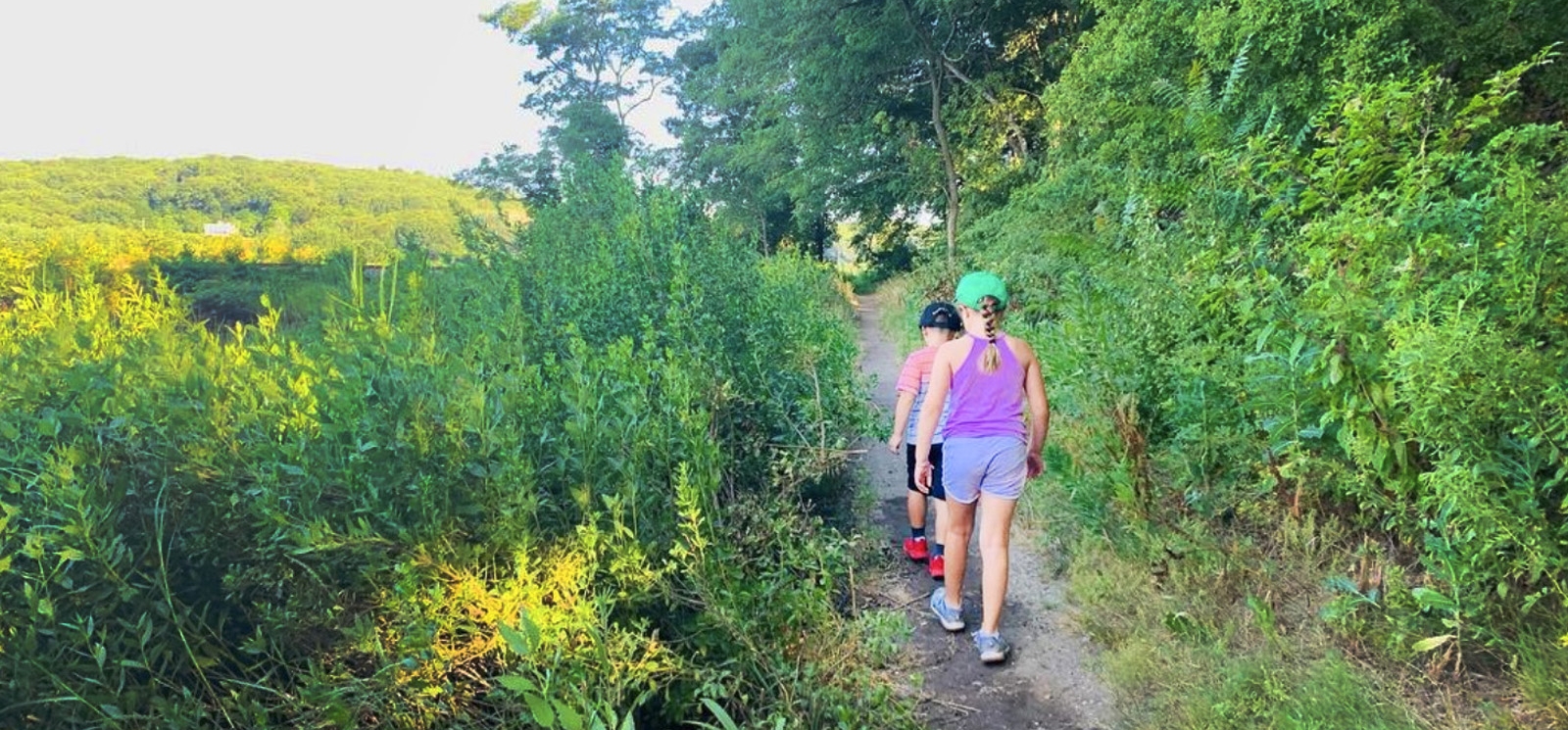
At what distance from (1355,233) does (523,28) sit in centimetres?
4521

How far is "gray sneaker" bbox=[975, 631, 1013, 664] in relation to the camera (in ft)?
11.0

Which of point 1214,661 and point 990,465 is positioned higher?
point 990,465

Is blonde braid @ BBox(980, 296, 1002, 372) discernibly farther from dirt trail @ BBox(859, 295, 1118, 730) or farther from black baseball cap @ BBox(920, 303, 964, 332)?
dirt trail @ BBox(859, 295, 1118, 730)

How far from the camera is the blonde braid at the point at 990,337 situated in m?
3.42

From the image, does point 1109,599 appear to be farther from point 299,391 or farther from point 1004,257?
point 1004,257

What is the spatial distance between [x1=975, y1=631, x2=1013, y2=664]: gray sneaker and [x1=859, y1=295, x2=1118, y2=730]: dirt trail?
0.04m

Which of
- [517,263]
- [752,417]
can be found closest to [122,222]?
[517,263]

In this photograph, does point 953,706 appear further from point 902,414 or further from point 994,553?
point 902,414

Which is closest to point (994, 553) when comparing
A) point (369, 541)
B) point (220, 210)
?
point (369, 541)

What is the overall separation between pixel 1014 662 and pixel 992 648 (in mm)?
132

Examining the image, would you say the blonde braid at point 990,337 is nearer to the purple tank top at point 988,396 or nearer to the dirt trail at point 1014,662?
the purple tank top at point 988,396

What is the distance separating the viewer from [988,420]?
11.3 ft

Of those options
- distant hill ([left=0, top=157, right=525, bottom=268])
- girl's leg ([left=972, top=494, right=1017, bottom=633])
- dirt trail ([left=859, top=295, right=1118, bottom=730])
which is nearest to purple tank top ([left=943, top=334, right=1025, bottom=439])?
girl's leg ([left=972, top=494, right=1017, bottom=633])

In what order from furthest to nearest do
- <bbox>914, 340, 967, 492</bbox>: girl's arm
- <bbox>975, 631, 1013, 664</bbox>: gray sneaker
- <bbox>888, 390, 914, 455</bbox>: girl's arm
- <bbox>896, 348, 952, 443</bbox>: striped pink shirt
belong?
<bbox>888, 390, 914, 455</bbox>: girl's arm → <bbox>896, 348, 952, 443</bbox>: striped pink shirt → <bbox>914, 340, 967, 492</bbox>: girl's arm → <bbox>975, 631, 1013, 664</bbox>: gray sneaker
